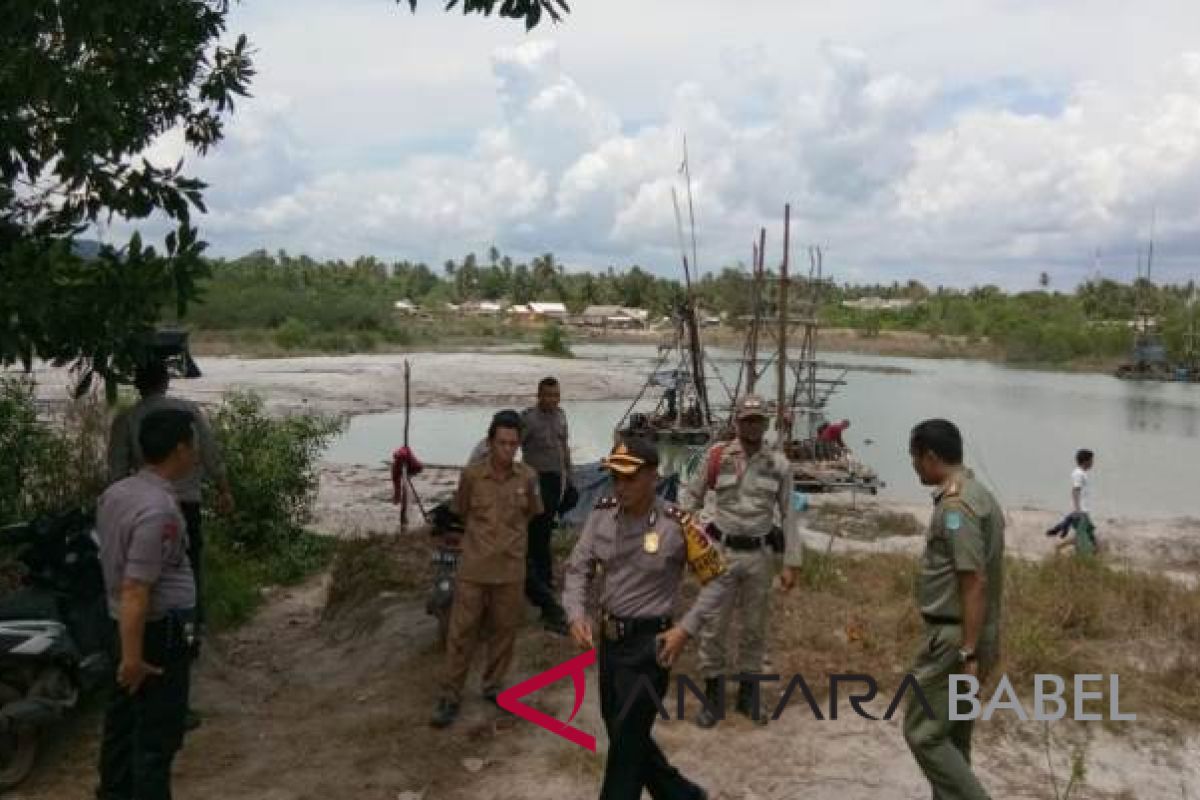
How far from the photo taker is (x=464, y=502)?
5.04 metres

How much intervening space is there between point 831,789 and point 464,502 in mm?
2087

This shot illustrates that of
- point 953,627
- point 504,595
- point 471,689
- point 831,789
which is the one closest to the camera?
point 953,627

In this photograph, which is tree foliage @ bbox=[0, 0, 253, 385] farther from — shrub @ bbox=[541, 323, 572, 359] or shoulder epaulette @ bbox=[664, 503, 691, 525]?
shrub @ bbox=[541, 323, 572, 359]

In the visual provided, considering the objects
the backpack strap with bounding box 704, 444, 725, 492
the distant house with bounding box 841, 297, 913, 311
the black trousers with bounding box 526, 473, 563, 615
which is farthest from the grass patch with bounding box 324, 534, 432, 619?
the distant house with bounding box 841, 297, 913, 311

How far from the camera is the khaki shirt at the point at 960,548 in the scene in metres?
3.46

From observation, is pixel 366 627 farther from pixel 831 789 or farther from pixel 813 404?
pixel 813 404

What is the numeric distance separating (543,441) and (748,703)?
2.22 metres

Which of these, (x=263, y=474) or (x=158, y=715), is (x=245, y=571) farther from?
(x=158, y=715)

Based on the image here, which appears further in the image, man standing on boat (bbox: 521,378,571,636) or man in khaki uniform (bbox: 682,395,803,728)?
man standing on boat (bbox: 521,378,571,636)

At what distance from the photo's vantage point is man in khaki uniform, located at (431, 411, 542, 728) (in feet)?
16.1

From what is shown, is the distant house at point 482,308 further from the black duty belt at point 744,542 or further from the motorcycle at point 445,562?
the black duty belt at point 744,542

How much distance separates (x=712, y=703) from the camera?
5.18 metres

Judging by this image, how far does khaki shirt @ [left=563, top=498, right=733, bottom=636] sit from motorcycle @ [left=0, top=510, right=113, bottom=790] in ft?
6.82

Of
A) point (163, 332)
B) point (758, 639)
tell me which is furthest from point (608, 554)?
point (163, 332)
